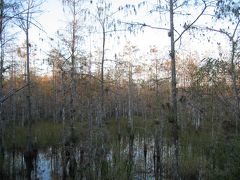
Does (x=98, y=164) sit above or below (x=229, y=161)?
below

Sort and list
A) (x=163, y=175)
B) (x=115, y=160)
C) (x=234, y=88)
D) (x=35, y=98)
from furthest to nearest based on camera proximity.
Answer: (x=35, y=98) < (x=163, y=175) < (x=234, y=88) < (x=115, y=160)

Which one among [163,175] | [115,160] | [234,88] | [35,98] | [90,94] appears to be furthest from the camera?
[35,98]

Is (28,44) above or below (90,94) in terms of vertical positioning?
above

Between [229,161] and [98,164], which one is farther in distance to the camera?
[98,164]

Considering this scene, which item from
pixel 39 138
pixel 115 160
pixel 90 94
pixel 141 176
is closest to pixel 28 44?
pixel 90 94

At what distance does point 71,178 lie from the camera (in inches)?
559

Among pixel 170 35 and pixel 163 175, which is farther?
pixel 163 175

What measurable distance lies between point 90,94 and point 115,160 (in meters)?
12.9

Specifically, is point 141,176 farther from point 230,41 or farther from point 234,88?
point 230,41

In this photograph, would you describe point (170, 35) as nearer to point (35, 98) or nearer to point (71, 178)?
point (71, 178)

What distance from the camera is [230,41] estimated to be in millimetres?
14719

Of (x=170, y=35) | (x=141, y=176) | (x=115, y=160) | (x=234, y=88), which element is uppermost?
(x=170, y=35)

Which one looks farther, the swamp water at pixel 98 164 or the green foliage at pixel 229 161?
the swamp water at pixel 98 164

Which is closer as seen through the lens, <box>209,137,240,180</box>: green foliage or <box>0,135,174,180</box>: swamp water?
<box>209,137,240,180</box>: green foliage
